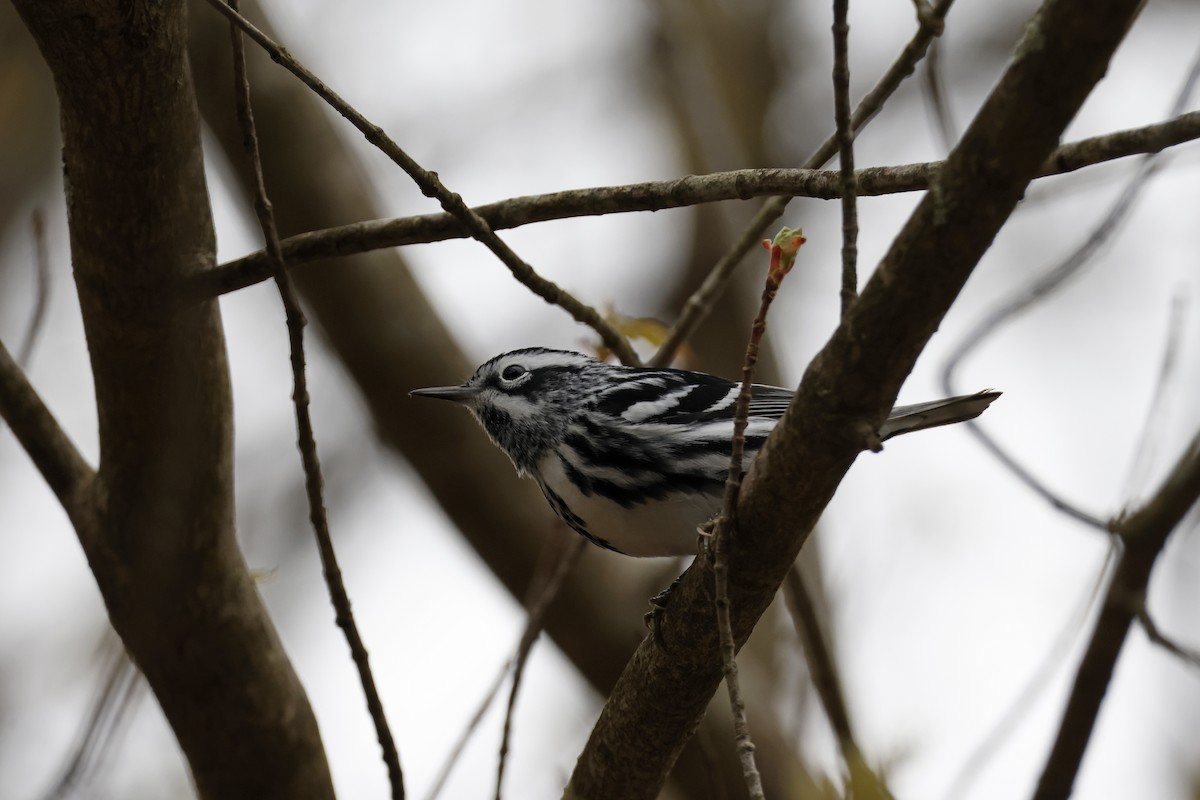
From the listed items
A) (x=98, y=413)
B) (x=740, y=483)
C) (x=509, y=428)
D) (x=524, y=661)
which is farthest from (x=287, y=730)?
(x=740, y=483)

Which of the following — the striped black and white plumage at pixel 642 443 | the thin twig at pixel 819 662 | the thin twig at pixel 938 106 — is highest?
the thin twig at pixel 938 106

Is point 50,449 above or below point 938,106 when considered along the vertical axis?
below

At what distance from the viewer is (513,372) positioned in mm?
3887

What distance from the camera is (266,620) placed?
3002 mm

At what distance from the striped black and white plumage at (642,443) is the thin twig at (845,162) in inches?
36.2

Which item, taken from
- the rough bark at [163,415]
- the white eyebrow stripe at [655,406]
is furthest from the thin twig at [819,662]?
the rough bark at [163,415]

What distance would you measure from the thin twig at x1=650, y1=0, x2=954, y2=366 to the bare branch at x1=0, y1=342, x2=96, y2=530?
1.79 meters

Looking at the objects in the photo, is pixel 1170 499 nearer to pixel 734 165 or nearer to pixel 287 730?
pixel 287 730

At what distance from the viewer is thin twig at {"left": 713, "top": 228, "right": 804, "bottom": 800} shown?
6.37ft

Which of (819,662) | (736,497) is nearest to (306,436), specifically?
(736,497)

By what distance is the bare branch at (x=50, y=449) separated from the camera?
9.07 feet

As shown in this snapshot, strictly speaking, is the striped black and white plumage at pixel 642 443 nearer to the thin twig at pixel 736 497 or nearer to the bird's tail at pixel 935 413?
the bird's tail at pixel 935 413

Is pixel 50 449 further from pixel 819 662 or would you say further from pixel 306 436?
Result: pixel 819 662

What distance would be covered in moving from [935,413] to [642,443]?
0.77 m
